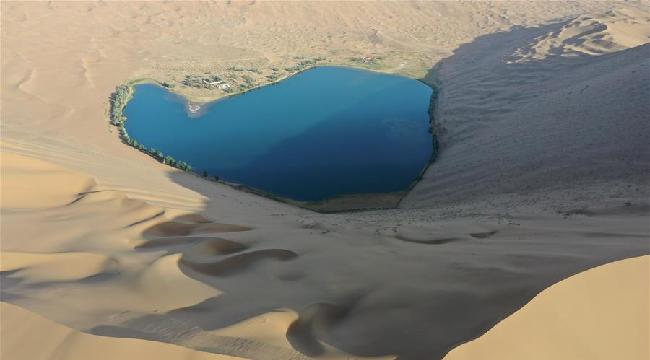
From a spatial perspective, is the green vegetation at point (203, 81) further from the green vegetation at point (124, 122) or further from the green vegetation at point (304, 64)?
the green vegetation at point (304, 64)

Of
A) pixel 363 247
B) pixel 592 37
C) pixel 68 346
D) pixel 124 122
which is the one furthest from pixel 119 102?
pixel 592 37

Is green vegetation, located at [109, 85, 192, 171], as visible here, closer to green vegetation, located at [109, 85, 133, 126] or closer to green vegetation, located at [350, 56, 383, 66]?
green vegetation, located at [109, 85, 133, 126]

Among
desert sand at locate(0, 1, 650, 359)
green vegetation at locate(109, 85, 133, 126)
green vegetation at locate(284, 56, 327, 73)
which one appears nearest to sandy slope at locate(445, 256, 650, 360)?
desert sand at locate(0, 1, 650, 359)

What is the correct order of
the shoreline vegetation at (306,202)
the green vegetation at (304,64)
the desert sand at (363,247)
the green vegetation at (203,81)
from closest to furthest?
the desert sand at (363,247) < the shoreline vegetation at (306,202) < the green vegetation at (203,81) < the green vegetation at (304,64)

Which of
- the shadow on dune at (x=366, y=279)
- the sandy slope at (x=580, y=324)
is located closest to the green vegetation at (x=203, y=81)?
the shadow on dune at (x=366, y=279)

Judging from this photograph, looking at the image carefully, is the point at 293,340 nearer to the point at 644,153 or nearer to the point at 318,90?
the point at 644,153
